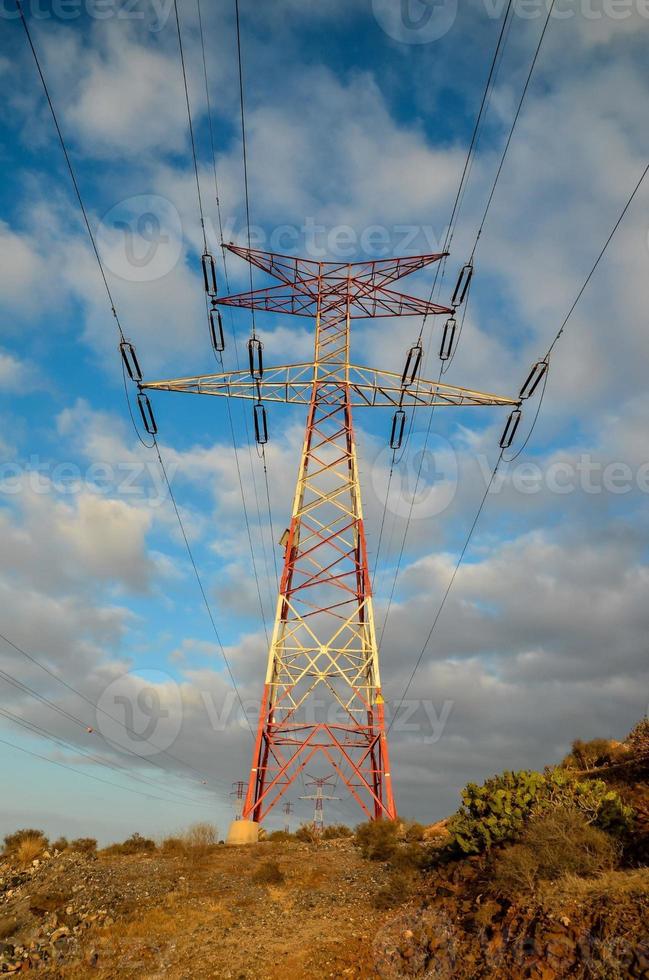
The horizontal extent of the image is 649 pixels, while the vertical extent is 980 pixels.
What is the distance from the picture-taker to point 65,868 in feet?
65.1

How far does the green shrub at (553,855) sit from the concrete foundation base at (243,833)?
12999 millimetres

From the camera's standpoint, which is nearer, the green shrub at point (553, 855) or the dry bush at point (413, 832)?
the green shrub at point (553, 855)

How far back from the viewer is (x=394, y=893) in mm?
14359

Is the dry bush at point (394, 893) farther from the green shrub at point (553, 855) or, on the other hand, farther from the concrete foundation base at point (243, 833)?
the concrete foundation base at point (243, 833)

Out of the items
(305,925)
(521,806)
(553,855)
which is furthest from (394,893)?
(553,855)

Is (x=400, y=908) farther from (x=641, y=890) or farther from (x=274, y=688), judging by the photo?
(x=274, y=688)

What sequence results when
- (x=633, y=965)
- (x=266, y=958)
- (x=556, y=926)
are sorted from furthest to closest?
(x=266, y=958)
(x=556, y=926)
(x=633, y=965)

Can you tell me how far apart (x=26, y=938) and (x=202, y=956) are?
4.65 meters

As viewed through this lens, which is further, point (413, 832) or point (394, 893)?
point (413, 832)

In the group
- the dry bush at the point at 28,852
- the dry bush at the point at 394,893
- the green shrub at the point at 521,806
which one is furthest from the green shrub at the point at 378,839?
the dry bush at the point at 28,852

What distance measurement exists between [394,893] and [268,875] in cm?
502

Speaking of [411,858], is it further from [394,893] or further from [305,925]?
[305,925]

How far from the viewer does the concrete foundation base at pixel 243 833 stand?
23000 millimetres

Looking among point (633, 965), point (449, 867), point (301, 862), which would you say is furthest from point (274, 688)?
point (633, 965)
